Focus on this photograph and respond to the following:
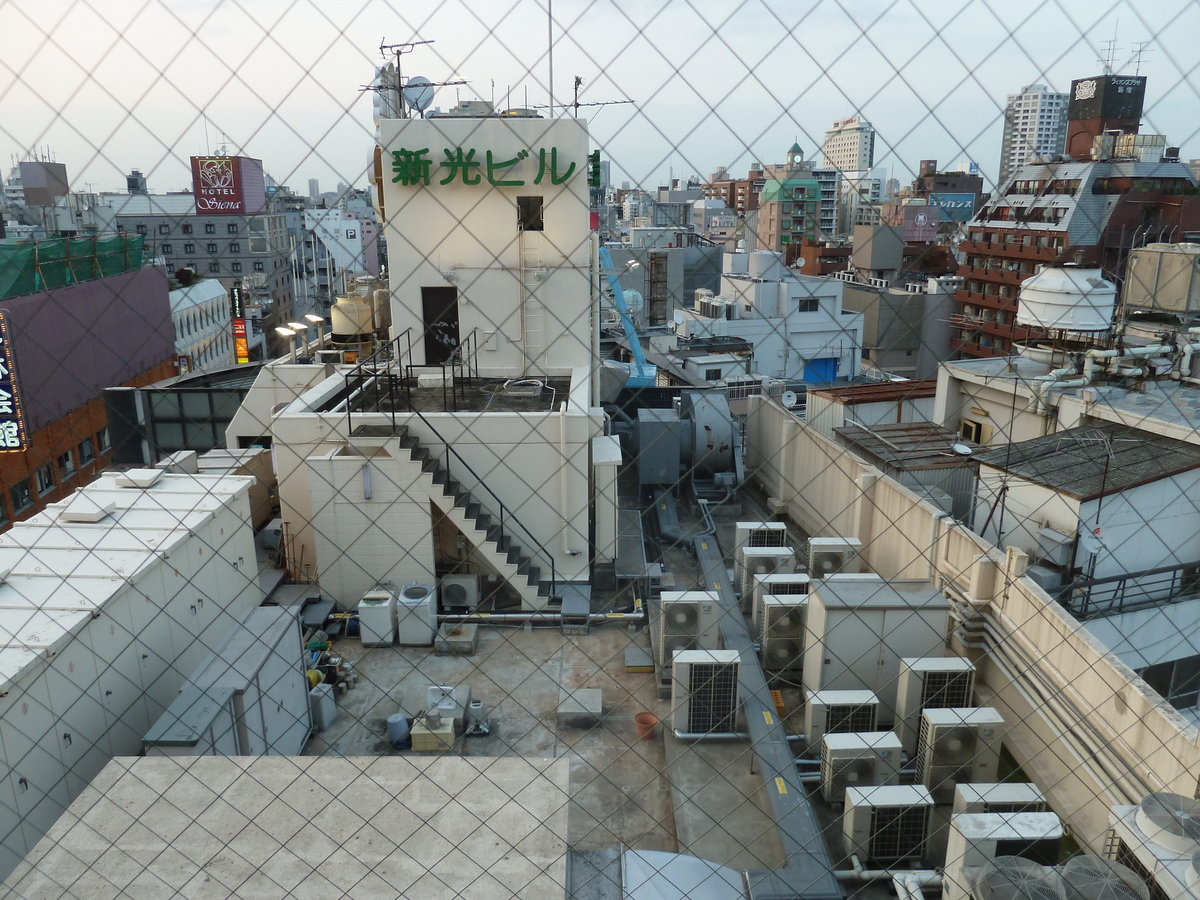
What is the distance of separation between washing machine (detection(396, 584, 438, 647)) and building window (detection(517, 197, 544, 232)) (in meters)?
2.15

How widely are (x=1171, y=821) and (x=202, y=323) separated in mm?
12422

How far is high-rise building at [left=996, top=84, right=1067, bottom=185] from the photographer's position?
6.11 ft

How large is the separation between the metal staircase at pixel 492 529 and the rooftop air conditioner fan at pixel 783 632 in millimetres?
1093

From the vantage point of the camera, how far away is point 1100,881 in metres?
1.96

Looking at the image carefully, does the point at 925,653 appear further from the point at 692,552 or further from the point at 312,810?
the point at 312,810

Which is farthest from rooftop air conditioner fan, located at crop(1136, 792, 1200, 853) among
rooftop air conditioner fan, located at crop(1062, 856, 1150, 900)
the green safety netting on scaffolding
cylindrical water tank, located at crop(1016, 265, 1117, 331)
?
the green safety netting on scaffolding

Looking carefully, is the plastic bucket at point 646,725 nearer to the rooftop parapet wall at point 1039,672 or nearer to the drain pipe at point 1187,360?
the rooftop parapet wall at point 1039,672

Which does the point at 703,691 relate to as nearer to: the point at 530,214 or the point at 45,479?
the point at 530,214

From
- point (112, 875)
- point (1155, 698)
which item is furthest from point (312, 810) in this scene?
point (1155, 698)

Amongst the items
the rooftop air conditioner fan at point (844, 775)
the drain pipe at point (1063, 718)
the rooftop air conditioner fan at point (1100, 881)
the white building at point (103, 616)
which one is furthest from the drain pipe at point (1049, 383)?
the white building at point (103, 616)

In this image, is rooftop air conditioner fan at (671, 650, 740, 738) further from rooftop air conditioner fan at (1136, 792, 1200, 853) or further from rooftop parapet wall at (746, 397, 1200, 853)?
rooftop air conditioner fan at (1136, 792, 1200, 853)

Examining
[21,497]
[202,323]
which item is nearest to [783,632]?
[21,497]

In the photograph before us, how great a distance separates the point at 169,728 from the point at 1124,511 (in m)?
→ 3.88

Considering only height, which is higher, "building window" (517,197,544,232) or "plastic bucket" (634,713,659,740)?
"building window" (517,197,544,232)
